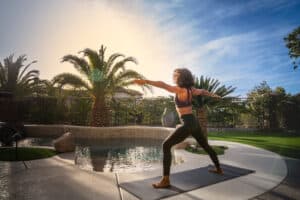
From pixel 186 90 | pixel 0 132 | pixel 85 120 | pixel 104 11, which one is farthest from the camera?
pixel 85 120

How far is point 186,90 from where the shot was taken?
10.3 ft

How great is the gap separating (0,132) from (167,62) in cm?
743

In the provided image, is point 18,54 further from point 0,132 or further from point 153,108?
point 153,108

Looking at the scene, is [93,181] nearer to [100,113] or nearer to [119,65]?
[100,113]

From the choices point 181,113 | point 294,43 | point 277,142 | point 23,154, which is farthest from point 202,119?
point 294,43

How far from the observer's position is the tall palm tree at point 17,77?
41.5 ft

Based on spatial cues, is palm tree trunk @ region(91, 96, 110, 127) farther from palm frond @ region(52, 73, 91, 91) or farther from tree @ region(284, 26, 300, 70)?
tree @ region(284, 26, 300, 70)

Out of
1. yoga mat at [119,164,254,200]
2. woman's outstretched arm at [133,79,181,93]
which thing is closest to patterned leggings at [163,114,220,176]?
yoga mat at [119,164,254,200]

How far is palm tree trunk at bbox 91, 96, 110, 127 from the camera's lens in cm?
1127

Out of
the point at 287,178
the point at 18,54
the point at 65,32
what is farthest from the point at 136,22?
the point at 18,54

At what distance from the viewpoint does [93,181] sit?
3.11 m

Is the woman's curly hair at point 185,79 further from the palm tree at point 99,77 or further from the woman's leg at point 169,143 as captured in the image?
the palm tree at point 99,77

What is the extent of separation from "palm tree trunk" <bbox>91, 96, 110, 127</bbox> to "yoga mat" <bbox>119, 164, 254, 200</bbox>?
838cm

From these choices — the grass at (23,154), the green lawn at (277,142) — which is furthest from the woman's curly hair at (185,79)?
the grass at (23,154)
